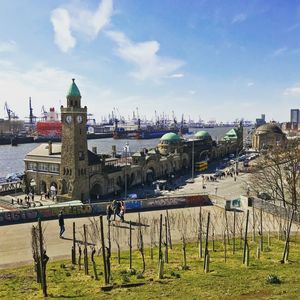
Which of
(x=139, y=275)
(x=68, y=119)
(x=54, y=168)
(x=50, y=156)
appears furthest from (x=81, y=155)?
(x=139, y=275)

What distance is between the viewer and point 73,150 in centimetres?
6500

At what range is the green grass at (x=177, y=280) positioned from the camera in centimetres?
2041

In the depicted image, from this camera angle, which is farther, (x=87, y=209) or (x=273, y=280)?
(x=87, y=209)

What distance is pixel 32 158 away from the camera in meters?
73.6

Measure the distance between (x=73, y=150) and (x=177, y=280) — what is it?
45167mm

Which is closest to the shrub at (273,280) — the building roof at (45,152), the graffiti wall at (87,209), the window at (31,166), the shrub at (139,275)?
the shrub at (139,275)

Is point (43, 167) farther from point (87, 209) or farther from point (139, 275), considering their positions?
point (139, 275)

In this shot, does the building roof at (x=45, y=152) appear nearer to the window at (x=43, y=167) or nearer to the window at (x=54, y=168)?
the window at (x=43, y=167)

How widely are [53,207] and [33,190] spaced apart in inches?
1197

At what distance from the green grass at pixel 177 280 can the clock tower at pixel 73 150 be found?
120ft

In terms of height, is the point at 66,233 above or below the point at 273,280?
Result: below

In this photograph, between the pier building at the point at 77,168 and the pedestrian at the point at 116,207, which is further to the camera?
the pier building at the point at 77,168

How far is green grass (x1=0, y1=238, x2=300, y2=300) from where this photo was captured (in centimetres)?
2041

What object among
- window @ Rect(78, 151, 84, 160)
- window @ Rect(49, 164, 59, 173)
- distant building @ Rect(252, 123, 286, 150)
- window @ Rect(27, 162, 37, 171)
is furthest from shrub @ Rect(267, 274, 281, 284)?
distant building @ Rect(252, 123, 286, 150)
